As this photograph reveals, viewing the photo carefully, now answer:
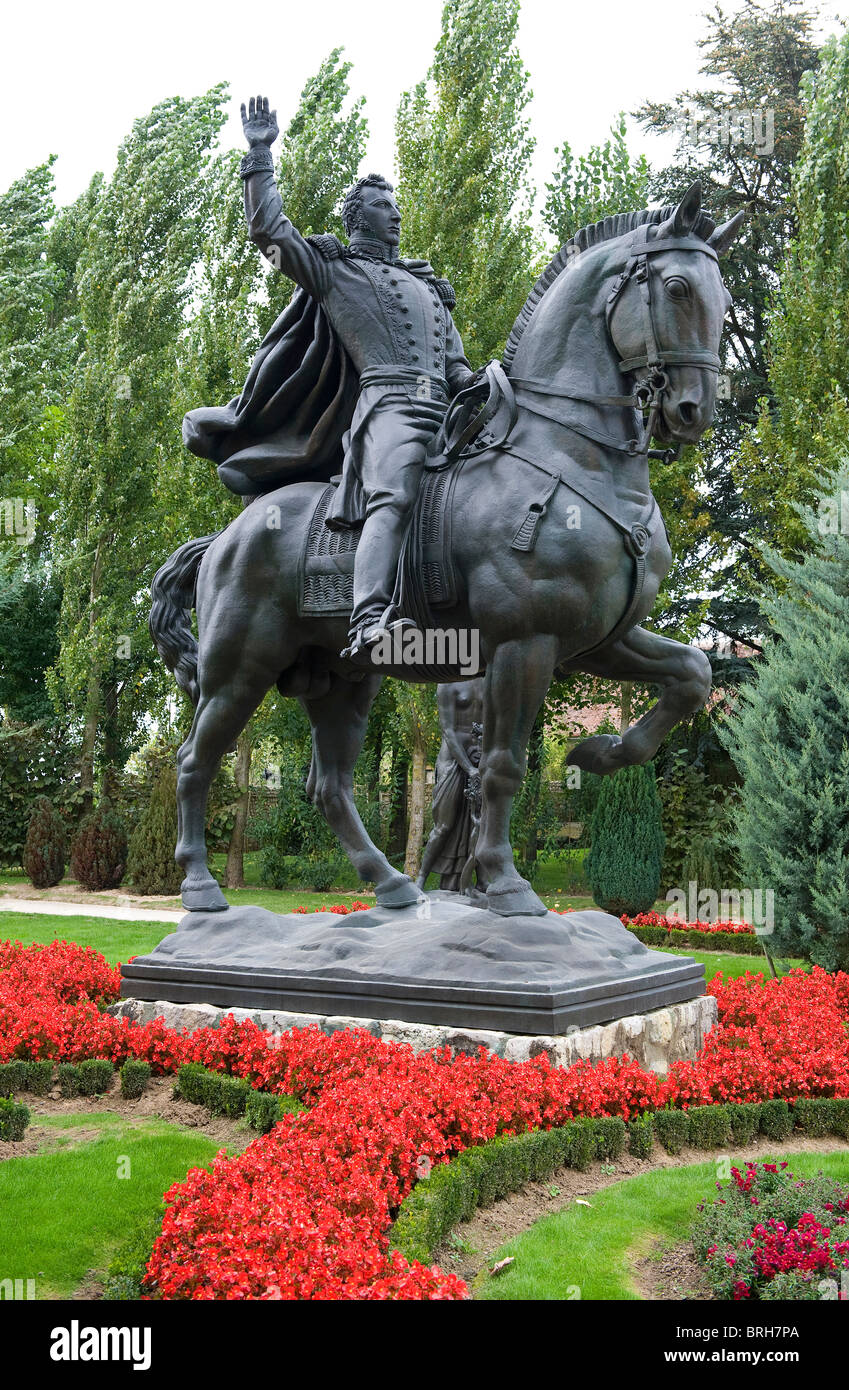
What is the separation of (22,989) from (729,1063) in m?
3.82

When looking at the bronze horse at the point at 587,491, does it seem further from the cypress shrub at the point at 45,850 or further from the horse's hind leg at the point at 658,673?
the cypress shrub at the point at 45,850

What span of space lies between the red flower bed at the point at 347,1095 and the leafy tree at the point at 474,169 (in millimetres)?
12219

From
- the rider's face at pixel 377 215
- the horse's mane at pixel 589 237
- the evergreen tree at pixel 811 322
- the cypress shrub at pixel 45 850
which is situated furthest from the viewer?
the cypress shrub at pixel 45 850

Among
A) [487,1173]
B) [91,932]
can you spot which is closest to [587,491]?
[487,1173]

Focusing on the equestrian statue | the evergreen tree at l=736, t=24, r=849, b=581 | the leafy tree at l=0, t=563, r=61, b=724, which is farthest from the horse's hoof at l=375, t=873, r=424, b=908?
the leafy tree at l=0, t=563, r=61, b=724

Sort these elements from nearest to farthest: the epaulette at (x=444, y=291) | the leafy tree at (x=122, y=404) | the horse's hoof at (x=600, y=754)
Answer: the horse's hoof at (x=600, y=754)
the epaulette at (x=444, y=291)
the leafy tree at (x=122, y=404)

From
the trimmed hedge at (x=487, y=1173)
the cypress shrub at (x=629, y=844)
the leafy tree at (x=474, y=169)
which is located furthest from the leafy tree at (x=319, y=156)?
the trimmed hedge at (x=487, y=1173)

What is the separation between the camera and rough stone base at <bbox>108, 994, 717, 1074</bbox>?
5.11 metres

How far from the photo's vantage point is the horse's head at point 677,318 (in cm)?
506

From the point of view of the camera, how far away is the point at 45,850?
61.3 ft

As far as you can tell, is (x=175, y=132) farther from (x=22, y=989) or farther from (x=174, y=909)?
(x=22, y=989)

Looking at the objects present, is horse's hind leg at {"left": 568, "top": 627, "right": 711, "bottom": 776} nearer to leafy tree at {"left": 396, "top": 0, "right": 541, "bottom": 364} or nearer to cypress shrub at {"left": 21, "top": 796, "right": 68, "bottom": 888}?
leafy tree at {"left": 396, "top": 0, "right": 541, "bottom": 364}

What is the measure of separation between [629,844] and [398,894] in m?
9.08

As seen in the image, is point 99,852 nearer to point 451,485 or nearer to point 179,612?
point 179,612
